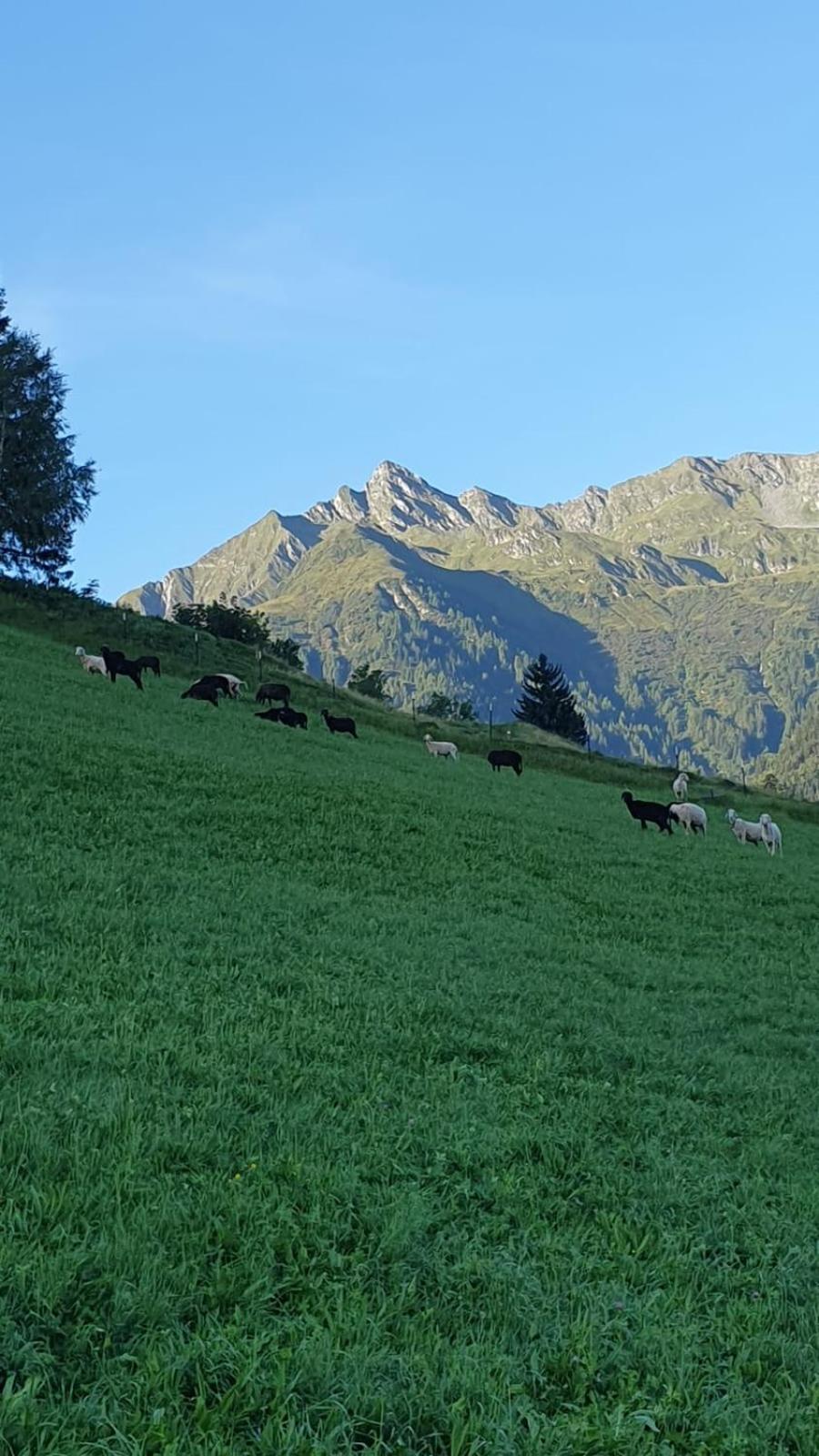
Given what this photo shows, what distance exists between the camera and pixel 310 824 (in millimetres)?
23516

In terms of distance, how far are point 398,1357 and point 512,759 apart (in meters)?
43.9

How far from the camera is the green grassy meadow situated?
4.74 metres

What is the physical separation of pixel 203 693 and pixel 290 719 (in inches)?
168

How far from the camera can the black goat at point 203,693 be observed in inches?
1759

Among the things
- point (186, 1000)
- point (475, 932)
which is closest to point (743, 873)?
point (475, 932)

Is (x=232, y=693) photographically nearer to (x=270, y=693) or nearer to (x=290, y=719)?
(x=270, y=693)

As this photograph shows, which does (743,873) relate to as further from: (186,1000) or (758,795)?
Result: (758,795)

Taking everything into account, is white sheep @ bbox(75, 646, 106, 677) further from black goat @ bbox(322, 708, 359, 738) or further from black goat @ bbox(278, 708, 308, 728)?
black goat @ bbox(322, 708, 359, 738)

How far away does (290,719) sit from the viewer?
44500mm

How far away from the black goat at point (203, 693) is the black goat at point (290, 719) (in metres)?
3.00

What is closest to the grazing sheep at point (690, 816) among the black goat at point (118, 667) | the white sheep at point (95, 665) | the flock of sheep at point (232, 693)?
the flock of sheep at point (232, 693)

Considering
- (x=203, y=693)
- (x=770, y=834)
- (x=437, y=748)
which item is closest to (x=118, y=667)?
(x=203, y=693)

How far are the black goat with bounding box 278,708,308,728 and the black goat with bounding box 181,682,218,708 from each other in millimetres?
3001

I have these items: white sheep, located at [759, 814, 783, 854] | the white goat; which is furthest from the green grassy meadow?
the white goat
